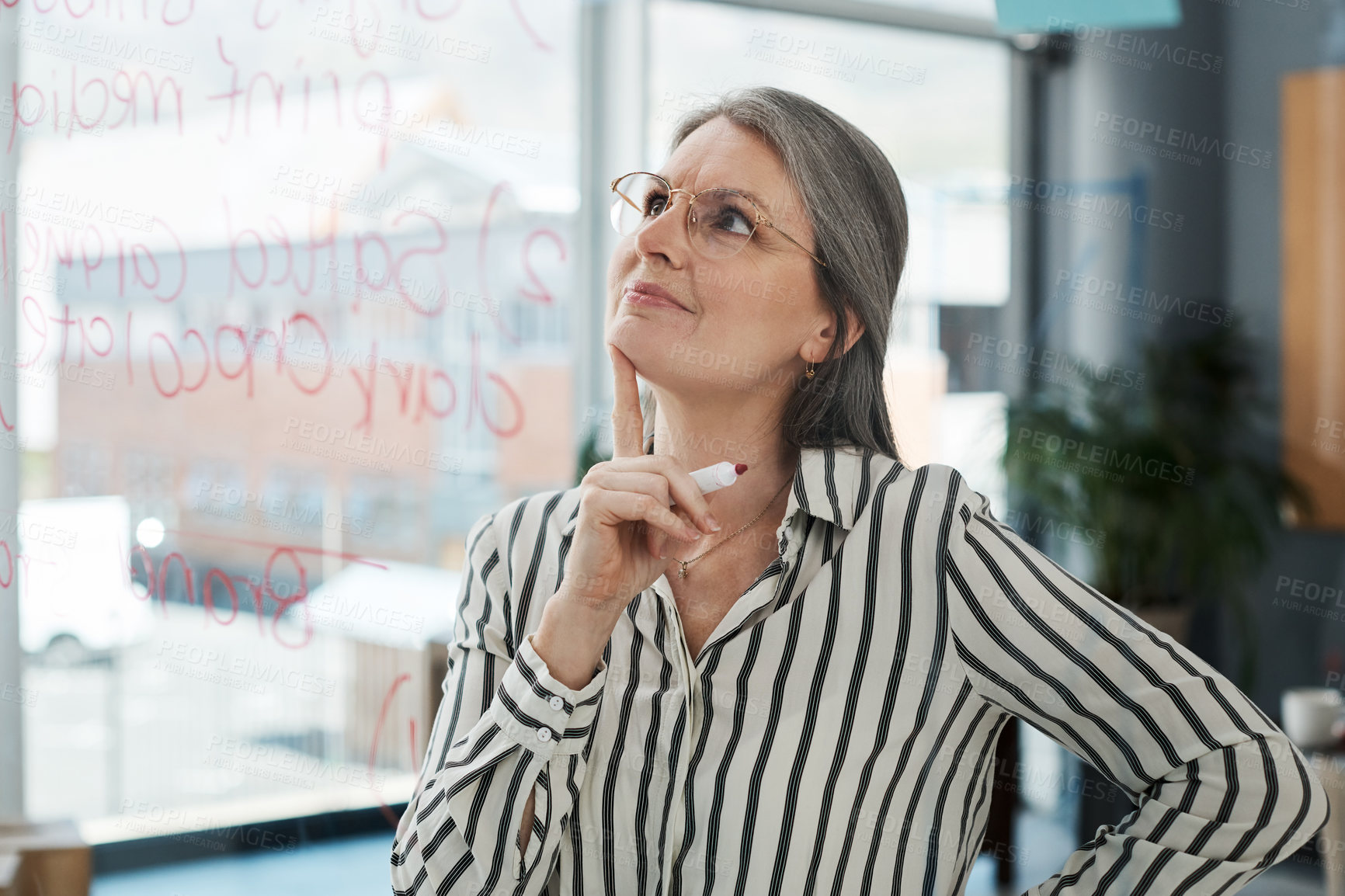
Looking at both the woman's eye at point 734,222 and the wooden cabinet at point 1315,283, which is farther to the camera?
the wooden cabinet at point 1315,283

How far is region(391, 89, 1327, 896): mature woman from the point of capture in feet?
3.02

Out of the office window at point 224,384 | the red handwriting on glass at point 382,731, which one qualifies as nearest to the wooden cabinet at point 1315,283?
the office window at point 224,384

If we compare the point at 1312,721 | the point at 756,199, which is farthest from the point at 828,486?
the point at 1312,721

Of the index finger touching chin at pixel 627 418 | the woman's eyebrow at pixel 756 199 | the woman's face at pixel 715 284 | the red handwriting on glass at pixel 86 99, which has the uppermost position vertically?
the red handwriting on glass at pixel 86 99

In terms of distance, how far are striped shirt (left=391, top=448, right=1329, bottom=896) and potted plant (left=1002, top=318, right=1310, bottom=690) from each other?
1852 millimetres

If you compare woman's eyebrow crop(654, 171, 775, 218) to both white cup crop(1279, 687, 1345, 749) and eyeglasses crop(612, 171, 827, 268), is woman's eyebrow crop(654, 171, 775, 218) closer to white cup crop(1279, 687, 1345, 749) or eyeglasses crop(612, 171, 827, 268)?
eyeglasses crop(612, 171, 827, 268)

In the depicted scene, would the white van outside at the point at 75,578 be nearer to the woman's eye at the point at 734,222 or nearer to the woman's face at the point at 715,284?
the woman's face at the point at 715,284

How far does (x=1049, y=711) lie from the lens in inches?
37.7

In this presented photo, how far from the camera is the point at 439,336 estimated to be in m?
2.22

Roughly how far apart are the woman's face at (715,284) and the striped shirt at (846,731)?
0.42ft

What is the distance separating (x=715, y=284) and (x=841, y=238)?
13 centimetres

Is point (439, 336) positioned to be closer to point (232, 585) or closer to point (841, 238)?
point (232, 585)

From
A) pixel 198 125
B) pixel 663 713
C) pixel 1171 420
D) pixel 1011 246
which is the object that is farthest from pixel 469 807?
pixel 1011 246

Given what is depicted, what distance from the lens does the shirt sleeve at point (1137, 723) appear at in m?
0.91
